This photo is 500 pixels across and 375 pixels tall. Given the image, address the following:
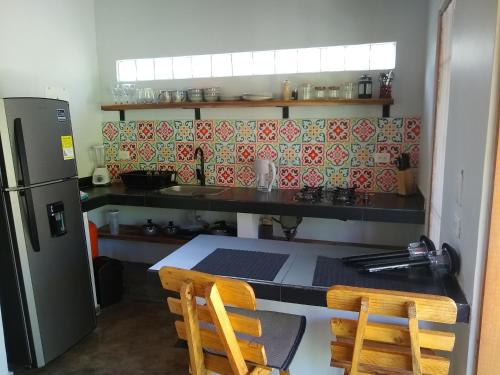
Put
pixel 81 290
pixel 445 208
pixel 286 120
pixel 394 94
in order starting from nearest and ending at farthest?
1. pixel 445 208
2. pixel 81 290
3. pixel 394 94
4. pixel 286 120

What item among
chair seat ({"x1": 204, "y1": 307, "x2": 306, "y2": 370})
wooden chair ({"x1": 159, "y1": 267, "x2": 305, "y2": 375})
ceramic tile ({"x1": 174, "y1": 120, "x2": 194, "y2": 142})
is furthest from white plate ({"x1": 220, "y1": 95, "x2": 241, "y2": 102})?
wooden chair ({"x1": 159, "y1": 267, "x2": 305, "y2": 375})

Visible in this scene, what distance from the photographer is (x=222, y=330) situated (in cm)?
125

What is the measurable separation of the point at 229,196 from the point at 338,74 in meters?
1.35

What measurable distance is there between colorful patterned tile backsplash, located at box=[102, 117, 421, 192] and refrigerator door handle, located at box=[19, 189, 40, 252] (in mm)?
1630

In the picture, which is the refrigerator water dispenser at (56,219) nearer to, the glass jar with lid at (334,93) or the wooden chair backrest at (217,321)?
the wooden chair backrest at (217,321)

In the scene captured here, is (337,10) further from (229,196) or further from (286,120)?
(229,196)

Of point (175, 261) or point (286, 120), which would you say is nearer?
point (175, 261)

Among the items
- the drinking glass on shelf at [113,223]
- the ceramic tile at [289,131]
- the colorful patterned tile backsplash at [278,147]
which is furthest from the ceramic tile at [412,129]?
the drinking glass on shelf at [113,223]

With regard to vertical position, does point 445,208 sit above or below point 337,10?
below

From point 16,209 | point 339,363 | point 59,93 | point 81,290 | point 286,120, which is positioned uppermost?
point 59,93

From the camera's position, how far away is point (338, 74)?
323 cm

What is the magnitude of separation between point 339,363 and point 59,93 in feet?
10.4

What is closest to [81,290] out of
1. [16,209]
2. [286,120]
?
[16,209]

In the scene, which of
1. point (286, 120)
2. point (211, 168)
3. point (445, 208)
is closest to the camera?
point (445, 208)
